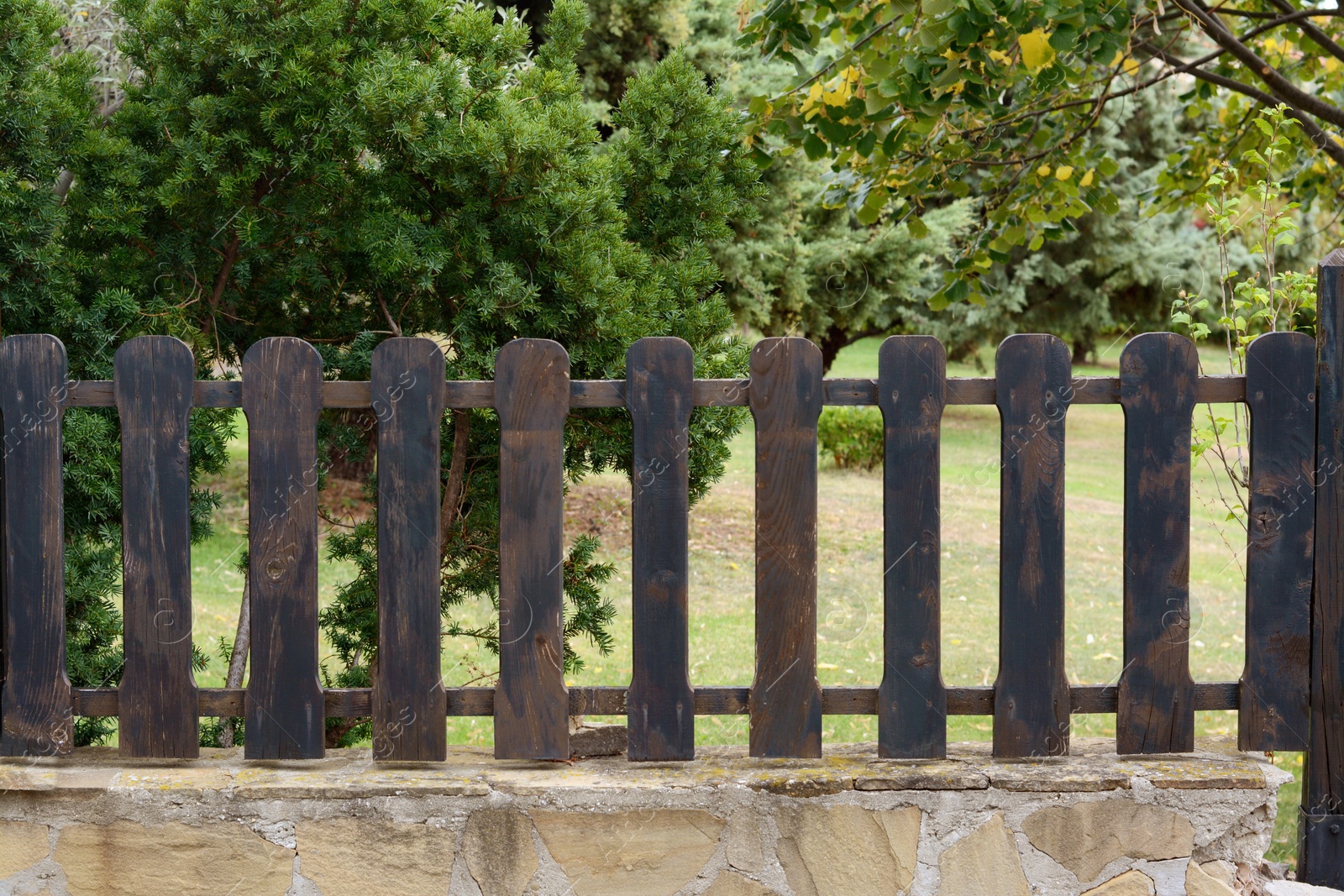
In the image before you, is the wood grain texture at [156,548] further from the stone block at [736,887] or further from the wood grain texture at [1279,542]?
the wood grain texture at [1279,542]

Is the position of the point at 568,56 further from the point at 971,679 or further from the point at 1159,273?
the point at 1159,273

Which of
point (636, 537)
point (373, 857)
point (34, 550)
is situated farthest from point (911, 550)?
point (34, 550)

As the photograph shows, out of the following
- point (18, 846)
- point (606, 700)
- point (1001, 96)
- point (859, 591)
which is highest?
point (1001, 96)

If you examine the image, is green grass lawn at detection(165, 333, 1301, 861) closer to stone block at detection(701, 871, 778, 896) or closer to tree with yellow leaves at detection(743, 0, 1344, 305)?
stone block at detection(701, 871, 778, 896)

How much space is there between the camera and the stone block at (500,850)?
268 cm

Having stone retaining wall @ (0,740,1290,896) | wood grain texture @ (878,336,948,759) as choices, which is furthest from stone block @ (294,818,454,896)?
wood grain texture @ (878,336,948,759)

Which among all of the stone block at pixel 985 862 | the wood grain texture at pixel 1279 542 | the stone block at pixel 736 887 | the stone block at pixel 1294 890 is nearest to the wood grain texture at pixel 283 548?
the stone block at pixel 736 887

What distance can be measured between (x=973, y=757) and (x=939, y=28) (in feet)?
7.09

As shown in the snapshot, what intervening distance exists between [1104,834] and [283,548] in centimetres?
218

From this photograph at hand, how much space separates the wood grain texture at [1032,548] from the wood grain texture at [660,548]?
31.1 inches

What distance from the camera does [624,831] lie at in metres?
2.69

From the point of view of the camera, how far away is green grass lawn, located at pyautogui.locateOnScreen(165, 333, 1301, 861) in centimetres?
622

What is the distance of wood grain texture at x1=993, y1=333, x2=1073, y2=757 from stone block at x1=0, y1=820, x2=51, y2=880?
241 cm

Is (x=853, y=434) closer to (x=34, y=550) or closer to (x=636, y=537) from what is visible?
(x=636, y=537)
